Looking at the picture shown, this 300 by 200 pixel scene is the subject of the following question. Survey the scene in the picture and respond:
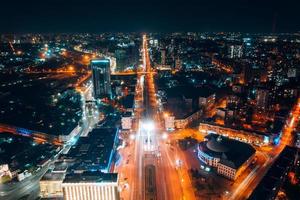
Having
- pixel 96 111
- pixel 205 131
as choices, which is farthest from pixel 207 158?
pixel 96 111

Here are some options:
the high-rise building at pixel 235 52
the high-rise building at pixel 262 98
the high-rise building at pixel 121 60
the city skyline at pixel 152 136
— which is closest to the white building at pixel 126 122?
the city skyline at pixel 152 136

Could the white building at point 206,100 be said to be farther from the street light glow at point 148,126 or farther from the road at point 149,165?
the street light glow at point 148,126

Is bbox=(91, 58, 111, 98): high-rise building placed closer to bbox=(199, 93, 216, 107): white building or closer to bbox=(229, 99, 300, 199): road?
bbox=(199, 93, 216, 107): white building

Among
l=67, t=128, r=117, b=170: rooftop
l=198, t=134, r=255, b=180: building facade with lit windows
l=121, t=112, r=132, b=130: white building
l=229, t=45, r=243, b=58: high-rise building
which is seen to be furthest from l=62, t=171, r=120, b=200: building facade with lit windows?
l=229, t=45, r=243, b=58: high-rise building

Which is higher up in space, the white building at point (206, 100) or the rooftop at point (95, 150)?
the white building at point (206, 100)

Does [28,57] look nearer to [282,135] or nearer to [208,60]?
[208,60]

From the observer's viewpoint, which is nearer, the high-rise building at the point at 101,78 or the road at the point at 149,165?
the road at the point at 149,165
